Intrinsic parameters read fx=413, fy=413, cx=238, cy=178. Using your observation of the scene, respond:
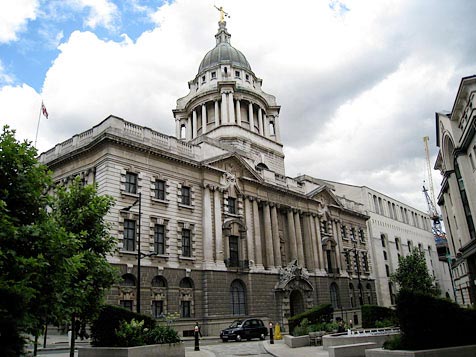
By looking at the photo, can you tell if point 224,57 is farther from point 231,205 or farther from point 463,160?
point 463,160

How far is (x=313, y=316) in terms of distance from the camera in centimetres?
2995

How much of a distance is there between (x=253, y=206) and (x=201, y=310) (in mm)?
12383

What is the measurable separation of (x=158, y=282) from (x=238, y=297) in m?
8.90

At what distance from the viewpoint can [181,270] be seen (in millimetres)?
33031

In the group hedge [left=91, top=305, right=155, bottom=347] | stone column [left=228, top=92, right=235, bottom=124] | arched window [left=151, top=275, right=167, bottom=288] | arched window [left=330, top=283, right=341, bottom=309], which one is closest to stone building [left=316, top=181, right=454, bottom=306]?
arched window [left=330, top=283, right=341, bottom=309]

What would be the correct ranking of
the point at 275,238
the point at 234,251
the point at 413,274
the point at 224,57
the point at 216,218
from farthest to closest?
the point at 224,57, the point at 413,274, the point at 275,238, the point at 234,251, the point at 216,218

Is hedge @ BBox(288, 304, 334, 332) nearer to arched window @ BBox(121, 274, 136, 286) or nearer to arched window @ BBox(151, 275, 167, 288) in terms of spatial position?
arched window @ BBox(151, 275, 167, 288)

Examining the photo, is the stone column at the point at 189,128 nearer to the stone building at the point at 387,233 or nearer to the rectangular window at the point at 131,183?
the stone building at the point at 387,233

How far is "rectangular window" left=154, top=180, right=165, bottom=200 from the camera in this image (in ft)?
110

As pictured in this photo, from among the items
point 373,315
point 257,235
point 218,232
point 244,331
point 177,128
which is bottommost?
point 244,331

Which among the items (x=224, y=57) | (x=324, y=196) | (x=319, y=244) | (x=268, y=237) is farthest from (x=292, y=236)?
(x=224, y=57)

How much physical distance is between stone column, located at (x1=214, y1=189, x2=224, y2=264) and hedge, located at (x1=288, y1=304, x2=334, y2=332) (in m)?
9.00

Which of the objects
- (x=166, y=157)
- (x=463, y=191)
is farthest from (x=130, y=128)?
(x=463, y=191)

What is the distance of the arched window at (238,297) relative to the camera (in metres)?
36.7
